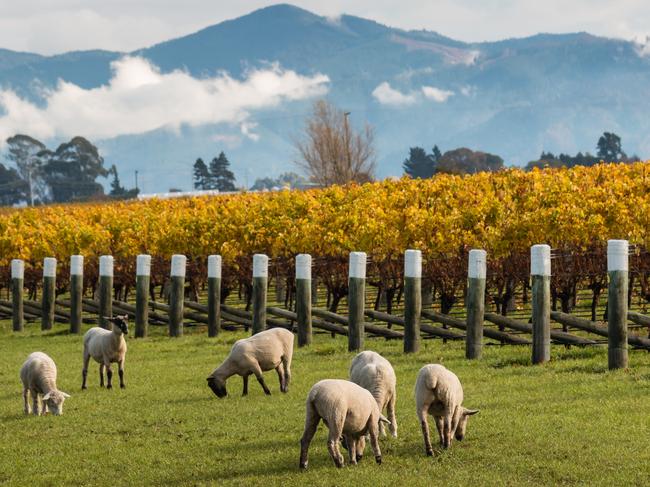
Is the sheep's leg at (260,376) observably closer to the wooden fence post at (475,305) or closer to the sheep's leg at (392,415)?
the sheep's leg at (392,415)

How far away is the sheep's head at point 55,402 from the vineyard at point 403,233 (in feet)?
38.7

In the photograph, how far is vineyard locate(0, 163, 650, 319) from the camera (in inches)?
1189

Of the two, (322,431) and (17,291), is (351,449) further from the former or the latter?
(17,291)

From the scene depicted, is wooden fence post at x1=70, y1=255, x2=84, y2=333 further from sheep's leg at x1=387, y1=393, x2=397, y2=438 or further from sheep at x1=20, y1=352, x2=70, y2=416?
sheep's leg at x1=387, y1=393, x2=397, y2=438

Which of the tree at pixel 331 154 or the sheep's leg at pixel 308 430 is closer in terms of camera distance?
the sheep's leg at pixel 308 430

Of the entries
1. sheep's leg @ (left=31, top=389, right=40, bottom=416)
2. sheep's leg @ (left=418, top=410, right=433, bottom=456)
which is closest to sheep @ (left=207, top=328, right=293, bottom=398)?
sheep's leg @ (left=31, top=389, right=40, bottom=416)

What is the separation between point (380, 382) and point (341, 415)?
5.84ft

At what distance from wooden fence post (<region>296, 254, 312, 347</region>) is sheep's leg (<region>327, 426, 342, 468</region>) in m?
12.8

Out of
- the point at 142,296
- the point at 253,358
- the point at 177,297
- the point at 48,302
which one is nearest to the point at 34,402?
the point at 253,358

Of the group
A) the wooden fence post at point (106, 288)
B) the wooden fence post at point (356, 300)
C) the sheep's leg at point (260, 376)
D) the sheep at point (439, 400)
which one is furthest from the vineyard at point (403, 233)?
the sheep at point (439, 400)

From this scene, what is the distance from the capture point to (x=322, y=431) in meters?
15.6

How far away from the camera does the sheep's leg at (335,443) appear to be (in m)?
12.8

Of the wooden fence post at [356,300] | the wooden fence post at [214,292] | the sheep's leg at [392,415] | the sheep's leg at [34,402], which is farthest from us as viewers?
the wooden fence post at [214,292]

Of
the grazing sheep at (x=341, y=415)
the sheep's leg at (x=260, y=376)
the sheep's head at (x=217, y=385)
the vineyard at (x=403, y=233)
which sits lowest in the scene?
the sheep's head at (x=217, y=385)
